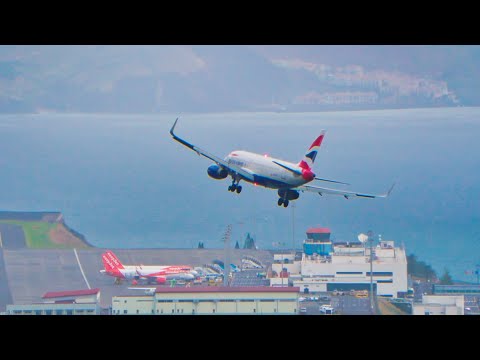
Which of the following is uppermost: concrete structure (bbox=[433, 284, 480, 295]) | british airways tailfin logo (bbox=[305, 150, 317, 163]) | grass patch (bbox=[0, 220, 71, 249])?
british airways tailfin logo (bbox=[305, 150, 317, 163])

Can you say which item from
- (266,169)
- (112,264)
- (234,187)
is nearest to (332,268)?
(234,187)

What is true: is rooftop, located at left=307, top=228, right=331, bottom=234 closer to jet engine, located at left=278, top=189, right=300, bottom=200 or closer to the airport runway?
the airport runway

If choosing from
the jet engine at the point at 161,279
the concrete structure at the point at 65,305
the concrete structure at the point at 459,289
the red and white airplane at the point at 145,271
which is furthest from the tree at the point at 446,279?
the concrete structure at the point at 65,305

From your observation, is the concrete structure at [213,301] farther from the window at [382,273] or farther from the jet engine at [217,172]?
the jet engine at [217,172]

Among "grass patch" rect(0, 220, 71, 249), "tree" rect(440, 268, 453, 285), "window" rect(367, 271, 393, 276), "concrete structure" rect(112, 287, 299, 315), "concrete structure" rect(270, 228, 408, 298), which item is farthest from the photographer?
"grass patch" rect(0, 220, 71, 249)

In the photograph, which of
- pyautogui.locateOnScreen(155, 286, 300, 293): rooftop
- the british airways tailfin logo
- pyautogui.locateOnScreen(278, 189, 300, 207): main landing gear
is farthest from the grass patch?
the british airways tailfin logo

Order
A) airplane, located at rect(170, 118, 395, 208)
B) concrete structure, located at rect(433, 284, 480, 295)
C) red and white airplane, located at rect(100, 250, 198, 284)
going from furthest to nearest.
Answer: red and white airplane, located at rect(100, 250, 198, 284), concrete structure, located at rect(433, 284, 480, 295), airplane, located at rect(170, 118, 395, 208)

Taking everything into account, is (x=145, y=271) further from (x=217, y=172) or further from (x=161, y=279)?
(x=217, y=172)
